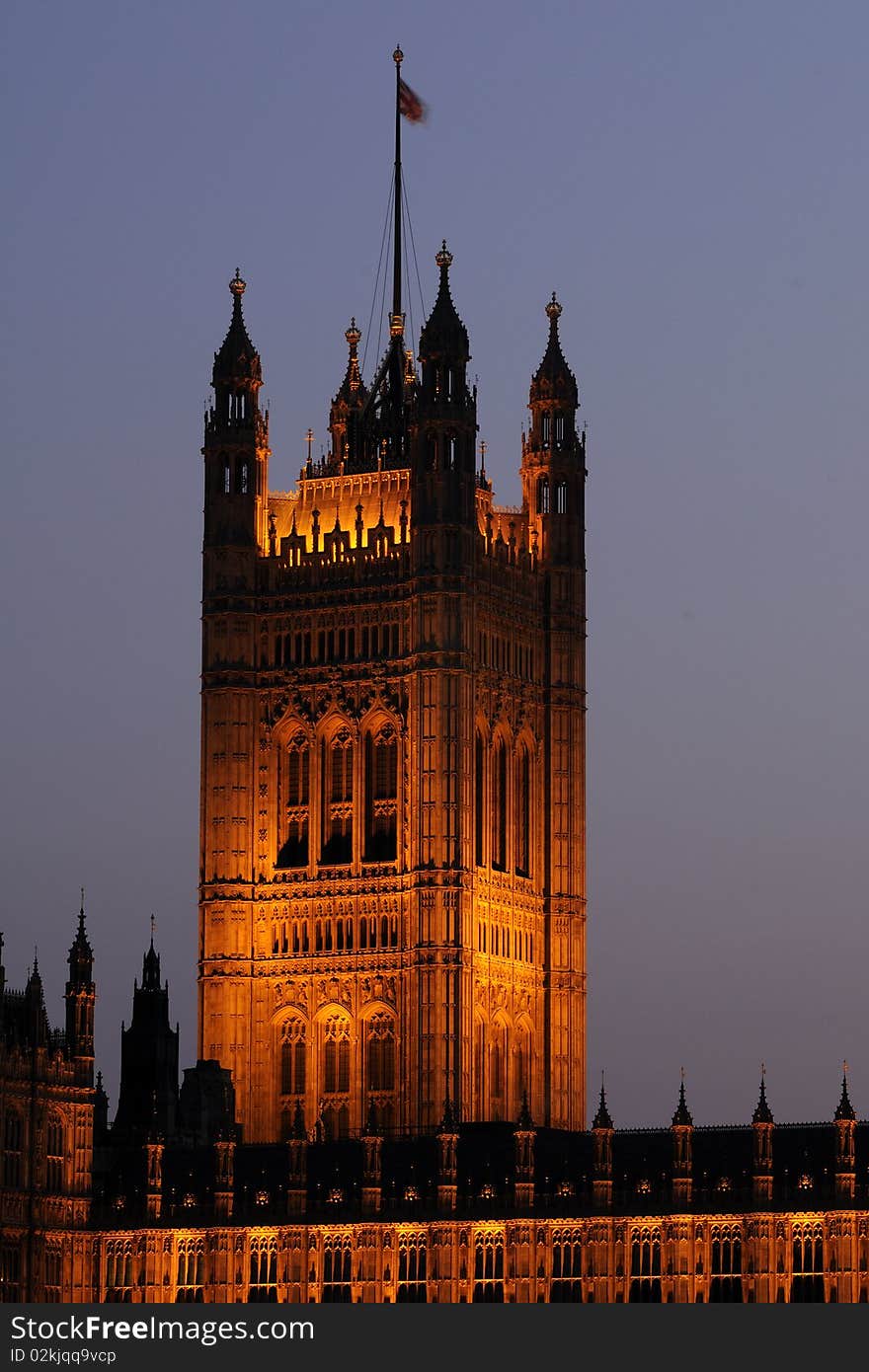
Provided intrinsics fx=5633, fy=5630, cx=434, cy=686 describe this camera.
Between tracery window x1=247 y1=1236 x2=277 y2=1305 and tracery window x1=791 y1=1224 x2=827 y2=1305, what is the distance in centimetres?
1750

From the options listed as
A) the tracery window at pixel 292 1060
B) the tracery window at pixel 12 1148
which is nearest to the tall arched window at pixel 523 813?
the tracery window at pixel 292 1060

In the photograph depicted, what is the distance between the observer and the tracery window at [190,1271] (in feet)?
575

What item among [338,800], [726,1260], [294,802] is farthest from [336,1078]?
[726,1260]

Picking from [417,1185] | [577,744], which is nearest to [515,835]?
[577,744]

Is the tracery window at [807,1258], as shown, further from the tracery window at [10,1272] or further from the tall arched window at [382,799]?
the tall arched window at [382,799]

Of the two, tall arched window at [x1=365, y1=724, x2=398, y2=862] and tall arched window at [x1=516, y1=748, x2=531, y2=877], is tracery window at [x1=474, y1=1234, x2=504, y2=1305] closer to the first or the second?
tall arched window at [x1=365, y1=724, x2=398, y2=862]

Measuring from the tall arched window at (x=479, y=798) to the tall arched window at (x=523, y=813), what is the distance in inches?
99.0

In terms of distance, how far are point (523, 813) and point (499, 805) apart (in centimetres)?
→ 155

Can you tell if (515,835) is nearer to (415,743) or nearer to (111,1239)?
(415,743)

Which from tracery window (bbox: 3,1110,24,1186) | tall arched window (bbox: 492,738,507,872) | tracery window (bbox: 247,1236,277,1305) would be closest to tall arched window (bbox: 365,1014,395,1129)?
tall arched window (bbox: 492,738,507,872)

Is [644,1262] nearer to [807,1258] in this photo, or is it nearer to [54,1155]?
[807,1258]

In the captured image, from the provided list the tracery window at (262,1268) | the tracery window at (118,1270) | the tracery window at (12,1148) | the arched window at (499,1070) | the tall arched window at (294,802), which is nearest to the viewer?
the tracery window at (12,1148)

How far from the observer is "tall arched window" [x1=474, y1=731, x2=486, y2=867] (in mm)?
192750

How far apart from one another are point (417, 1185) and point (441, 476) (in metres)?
29.5
